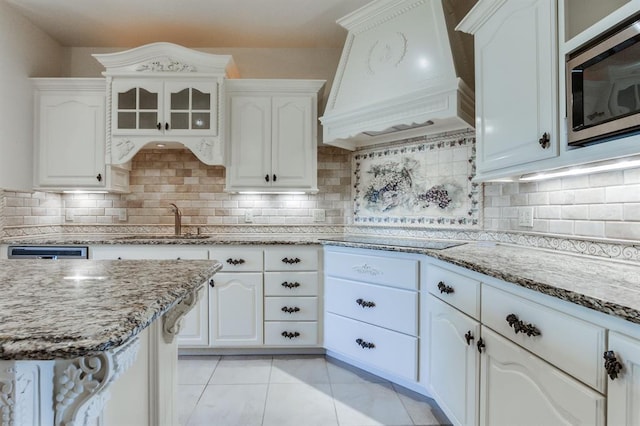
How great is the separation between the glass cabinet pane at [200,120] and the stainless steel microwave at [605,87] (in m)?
2.33

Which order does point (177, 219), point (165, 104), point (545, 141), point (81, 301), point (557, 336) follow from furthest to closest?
1. point (177, 219)
2. point (165, 104)
3. point (545, 141)
4. point (557, 336)
5. point (81, 301)

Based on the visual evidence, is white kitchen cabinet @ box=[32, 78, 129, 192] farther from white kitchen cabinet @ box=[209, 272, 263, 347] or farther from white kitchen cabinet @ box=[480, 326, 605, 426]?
white kitchen cabinet @ box=[480, 326, 605, 426]

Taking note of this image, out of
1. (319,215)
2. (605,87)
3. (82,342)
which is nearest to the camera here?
(82,342)

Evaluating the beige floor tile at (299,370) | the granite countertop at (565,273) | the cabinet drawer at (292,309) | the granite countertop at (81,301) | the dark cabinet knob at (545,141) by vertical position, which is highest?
the dark cabinet knob at (545,141)

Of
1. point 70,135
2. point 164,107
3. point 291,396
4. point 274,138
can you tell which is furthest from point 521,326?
point 70,135

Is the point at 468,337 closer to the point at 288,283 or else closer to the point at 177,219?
the point at 288,283

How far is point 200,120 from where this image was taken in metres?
2.60

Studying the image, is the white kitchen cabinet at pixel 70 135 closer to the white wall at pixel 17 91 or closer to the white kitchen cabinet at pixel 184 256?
the white wall at pixel 17 91

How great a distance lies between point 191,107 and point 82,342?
8.07ft

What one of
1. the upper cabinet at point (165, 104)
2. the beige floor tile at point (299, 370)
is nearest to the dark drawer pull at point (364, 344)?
the beige floor tile at point (299, 370)

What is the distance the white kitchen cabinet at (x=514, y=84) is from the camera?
1.31 m

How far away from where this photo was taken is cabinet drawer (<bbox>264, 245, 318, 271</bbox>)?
244 centimetres

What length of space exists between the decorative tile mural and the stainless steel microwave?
1.04 metres

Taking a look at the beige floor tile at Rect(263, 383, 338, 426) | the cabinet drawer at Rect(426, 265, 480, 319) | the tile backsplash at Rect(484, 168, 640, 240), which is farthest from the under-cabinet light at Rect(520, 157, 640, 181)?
the beige floor tile at Rect(263, 383, 338, 426)
